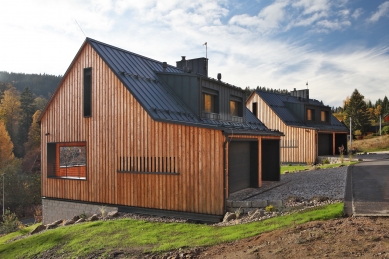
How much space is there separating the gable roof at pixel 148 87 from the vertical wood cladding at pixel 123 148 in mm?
354

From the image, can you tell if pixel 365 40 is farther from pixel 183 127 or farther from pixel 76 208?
pixel 76 208

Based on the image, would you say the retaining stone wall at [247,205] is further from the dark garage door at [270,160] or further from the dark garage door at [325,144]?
the dark garage door at [325,144]

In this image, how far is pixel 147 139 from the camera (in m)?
12.8

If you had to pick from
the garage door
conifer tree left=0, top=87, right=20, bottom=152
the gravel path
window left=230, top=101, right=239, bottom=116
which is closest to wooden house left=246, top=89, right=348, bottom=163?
the gravel path

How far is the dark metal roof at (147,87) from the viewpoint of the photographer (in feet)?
42.3

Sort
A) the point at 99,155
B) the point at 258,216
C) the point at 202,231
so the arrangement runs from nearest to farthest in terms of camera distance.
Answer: the point at 202,231
the point at 258,216
the point at 99,155

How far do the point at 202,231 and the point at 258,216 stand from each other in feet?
5.90

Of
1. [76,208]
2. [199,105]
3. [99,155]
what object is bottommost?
[76,208]

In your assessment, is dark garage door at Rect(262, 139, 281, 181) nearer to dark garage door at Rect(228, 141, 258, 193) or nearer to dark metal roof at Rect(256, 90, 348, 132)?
dark garage door at Rect(228, 141, 258, 193)

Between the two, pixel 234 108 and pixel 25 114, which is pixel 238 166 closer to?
pixel 234 108

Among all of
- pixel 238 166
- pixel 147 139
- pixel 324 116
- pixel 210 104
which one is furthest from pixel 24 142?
pixel 238 166

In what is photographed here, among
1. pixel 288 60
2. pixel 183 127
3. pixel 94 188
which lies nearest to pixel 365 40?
pixel 288 60

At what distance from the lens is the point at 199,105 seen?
46.7 ft

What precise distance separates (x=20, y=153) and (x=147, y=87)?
55790mm
